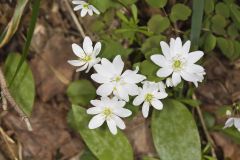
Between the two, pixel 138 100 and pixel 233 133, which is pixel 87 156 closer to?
pixel 138 100

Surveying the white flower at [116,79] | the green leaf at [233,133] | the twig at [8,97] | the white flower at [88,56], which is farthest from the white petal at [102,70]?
the green leaf at [233,133]

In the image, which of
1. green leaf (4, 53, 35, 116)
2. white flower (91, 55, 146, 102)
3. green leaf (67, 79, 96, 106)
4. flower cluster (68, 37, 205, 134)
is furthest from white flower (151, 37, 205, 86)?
green leaf (4, 53, 35, 116)

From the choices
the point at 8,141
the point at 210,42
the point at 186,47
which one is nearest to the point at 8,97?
the point at 8,141

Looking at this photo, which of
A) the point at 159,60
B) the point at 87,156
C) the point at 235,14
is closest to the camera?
the point at 159,60

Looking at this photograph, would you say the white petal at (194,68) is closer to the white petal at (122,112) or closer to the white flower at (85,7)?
the white petal at (122,112)

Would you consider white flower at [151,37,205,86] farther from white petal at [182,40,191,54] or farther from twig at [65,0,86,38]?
twig at [65,0,86,38]

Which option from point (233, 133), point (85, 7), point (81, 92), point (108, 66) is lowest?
point (233, 133)
